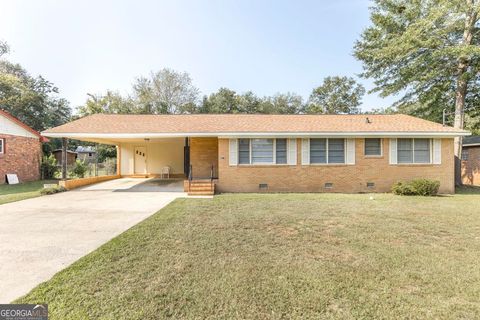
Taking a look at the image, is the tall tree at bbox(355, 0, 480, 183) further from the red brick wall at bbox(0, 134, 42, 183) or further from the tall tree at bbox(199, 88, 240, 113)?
the red brick wall at bbox(0, 134, 42, 183)

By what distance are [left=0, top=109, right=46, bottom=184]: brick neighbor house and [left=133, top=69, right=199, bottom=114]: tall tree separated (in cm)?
1786

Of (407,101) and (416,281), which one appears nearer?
(416,281)

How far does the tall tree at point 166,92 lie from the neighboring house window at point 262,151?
24896mm

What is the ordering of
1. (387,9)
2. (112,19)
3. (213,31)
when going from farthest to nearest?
(387,9) < (213,31) < (112,19)

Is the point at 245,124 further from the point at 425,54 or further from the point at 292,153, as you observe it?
the point at 425,54

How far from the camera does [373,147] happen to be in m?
11.9

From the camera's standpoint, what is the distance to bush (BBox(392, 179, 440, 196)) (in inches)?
416

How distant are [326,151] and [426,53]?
1050 cm

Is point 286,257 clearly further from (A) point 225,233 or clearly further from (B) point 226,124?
(B) point 226,124

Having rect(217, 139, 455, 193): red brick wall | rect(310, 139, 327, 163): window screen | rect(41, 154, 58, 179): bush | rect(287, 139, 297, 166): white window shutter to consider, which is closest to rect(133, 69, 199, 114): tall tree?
rect(41, 154, 58, 179): bush

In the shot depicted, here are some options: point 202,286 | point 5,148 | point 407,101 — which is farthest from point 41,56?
point 407,101

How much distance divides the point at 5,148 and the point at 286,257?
18.8m

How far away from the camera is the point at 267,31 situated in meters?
14.9

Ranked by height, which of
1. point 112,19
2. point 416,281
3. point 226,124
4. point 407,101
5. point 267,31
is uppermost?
point 267,31
